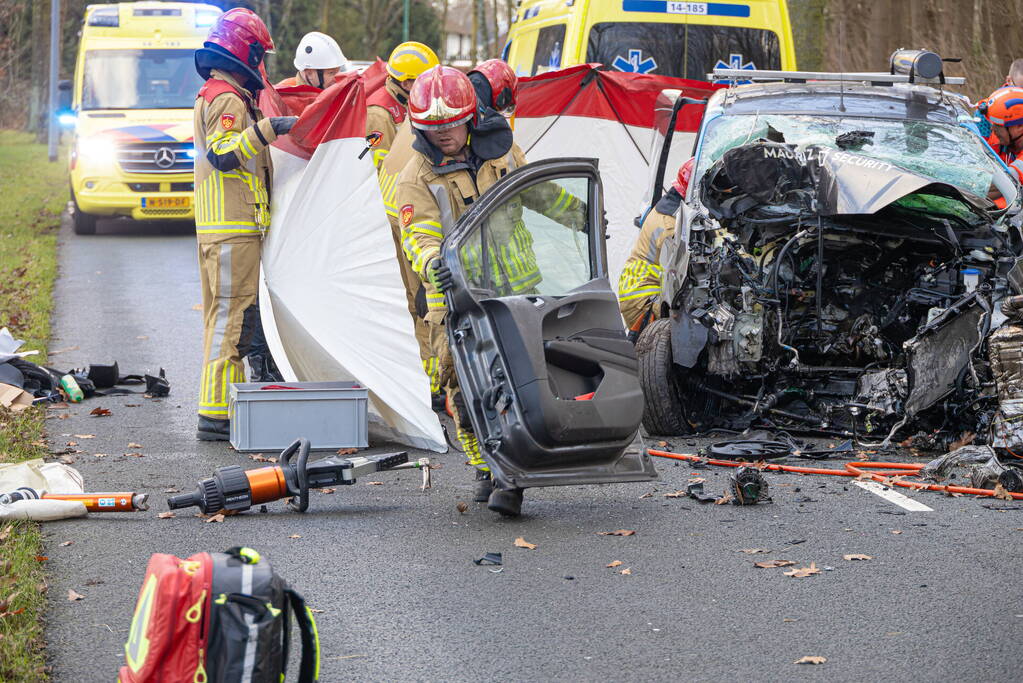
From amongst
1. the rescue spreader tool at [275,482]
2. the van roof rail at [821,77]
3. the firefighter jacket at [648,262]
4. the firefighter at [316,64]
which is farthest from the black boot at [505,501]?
the firefighter at [316,64]

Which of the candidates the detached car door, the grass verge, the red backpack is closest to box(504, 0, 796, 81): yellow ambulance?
the grass verge

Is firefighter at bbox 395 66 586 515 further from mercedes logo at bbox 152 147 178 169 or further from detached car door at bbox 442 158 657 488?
mercedes logo at bbox 152 147 178 169

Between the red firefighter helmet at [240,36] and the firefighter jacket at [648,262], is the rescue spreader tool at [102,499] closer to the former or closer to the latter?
the red firefighter helmet at [240,36]

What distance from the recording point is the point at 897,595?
509 cm

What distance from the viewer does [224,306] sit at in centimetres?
817

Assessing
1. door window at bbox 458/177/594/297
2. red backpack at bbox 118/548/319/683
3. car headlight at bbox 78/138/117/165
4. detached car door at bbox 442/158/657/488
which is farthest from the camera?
car headlight at bbox 78/138/117/165

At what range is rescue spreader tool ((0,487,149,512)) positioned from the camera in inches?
241

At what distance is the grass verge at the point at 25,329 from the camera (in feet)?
15.0

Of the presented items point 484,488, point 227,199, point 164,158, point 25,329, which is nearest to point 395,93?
point 227,199

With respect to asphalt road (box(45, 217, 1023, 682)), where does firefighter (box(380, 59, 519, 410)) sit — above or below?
above

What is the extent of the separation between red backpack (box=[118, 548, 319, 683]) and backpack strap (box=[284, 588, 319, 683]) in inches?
2.8

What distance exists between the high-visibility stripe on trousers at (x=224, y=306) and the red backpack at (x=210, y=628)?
453 centimetres

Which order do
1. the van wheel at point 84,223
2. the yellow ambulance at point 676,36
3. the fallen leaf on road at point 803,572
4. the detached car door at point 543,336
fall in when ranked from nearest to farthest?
the fallen leaf on road at point 803,572
the detached car door at point 543,336
the yellow ambulance at point 676,36
the van wheel at point 84,223

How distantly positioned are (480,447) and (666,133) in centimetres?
415
